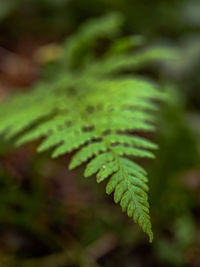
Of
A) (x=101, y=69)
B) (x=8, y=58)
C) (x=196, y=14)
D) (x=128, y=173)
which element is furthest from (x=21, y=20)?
(x=128, y=173)

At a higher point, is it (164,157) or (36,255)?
(164,157)

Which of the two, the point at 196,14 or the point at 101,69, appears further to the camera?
the point at 196,14

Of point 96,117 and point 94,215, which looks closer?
point 96,117

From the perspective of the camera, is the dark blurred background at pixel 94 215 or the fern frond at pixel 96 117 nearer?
the fern frond at pixel 96 117

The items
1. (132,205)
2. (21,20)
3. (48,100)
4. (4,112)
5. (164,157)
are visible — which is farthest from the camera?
(21,20)

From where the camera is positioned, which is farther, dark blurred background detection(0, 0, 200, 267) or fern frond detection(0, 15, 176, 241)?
dark blurred background detection(0, 0, 200, 267)

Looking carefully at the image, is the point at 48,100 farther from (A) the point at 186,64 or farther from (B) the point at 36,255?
(A) the point at 186,64

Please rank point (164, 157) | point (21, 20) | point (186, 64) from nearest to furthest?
point (164, 157), point (186, 64), point (21, 20)

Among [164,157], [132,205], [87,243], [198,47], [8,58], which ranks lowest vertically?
[132,205]
